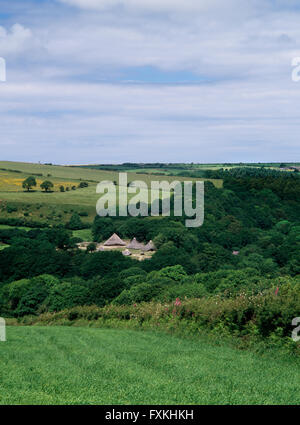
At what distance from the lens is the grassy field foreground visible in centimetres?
963

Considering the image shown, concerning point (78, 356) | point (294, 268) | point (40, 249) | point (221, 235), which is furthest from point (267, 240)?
point (78, 356)

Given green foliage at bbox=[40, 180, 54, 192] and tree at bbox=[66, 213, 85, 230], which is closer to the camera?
tree at bbox=[66, 213, 85, 230]

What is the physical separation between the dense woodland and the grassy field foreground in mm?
6271

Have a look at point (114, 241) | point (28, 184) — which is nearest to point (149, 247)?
point (114, 241)

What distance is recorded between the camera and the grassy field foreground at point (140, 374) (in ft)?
31.6

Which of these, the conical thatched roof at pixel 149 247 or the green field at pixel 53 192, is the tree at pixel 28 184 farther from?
the conical thatched roof at pixel 149 247

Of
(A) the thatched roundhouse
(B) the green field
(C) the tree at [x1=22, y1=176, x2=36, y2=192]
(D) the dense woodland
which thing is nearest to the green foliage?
(B) the green field

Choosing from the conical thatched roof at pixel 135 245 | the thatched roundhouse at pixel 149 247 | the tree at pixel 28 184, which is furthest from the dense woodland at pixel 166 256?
the tree at pixel 28 184

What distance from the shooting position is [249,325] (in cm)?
1697

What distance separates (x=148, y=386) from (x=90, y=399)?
1.54 metres

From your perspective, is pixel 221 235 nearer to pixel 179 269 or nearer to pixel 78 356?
pixel 179 269

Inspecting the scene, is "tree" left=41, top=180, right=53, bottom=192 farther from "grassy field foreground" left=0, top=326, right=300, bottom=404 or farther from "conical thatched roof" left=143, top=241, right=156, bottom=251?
"grassy field foreground" left=0, top=326, right=300, bottom=404

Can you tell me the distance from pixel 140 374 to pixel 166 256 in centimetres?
7204

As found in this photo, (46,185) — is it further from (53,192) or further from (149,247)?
(149,247)
